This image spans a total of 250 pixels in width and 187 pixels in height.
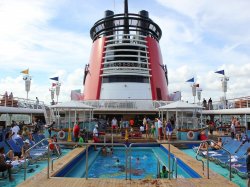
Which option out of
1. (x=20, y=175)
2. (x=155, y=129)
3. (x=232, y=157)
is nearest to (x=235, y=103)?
(x=155, y=129)

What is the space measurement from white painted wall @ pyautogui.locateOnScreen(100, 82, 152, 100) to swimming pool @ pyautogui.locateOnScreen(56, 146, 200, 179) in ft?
28.6

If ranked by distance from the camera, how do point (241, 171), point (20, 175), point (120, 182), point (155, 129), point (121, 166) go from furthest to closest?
1. point (155, 129)
2. point (121, 166)
3. point (20, 175)
4. point (241, 171)
5. point (120, 182)

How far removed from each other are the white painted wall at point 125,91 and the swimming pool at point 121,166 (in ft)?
28.6

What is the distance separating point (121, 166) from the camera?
12.1 metres

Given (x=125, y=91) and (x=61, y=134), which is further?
(x=125, y=91)

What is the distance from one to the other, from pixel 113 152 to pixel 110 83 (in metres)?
10.8

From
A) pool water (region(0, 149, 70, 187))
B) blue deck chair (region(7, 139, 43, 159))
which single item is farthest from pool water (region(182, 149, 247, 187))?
blue deck chair (region(7, 139, 43, 159))

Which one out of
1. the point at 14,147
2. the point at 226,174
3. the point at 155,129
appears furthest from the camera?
the point at 155,129

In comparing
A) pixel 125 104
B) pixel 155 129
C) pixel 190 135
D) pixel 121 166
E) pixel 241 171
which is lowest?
pixel 121 166

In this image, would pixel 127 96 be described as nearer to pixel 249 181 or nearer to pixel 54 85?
pixel 54 85

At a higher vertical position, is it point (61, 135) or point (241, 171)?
point (61, 135)

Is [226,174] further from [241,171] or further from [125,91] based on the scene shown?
[125,91]

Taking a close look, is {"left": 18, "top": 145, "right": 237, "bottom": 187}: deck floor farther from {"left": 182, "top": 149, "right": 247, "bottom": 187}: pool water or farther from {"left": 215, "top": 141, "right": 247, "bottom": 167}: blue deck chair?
{"left": 215, "top": 141, "right": 247, "bottom": 167}: blue deck chair

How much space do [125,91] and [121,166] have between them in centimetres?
1327
